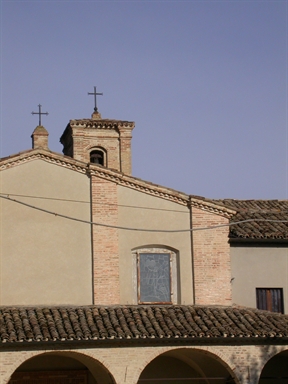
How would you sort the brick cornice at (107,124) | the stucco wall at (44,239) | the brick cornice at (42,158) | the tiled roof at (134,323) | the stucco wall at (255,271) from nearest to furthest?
the tiled roof at (134,323), the stucco wall at (44,239), the brick cornice at (42,158), the stucco wall at (255,271), the brick cornice at (107,124)

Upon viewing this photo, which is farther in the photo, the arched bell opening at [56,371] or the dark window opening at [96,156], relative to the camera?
the dark window opening at [96,156]

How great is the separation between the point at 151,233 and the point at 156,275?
3.74 ft

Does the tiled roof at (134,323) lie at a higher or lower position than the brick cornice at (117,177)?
lower

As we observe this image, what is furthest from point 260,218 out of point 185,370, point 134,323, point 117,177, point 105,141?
point 105,141

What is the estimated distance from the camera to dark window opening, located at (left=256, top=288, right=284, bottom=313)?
968 inches

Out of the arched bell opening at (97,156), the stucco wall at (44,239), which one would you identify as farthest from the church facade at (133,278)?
the arched bell opening at (97,156)

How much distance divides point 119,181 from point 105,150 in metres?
7.49

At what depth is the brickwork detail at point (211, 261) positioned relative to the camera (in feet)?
76.2

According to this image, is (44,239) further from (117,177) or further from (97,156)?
(97,156)

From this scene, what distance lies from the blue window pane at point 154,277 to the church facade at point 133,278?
0.03m

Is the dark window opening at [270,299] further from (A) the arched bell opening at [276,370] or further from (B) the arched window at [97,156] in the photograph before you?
(B) the arched window at [97,156]

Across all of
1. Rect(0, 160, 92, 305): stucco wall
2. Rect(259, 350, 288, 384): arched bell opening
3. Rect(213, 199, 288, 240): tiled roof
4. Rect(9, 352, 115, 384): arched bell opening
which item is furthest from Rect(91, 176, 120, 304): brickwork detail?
Rect(259, 350, 288, 384): arched bell opening

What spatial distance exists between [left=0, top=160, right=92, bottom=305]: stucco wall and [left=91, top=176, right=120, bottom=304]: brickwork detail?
20 cm

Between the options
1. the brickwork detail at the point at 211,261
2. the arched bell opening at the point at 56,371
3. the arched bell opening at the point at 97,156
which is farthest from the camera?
the arched bell opening at the point at 97,156
